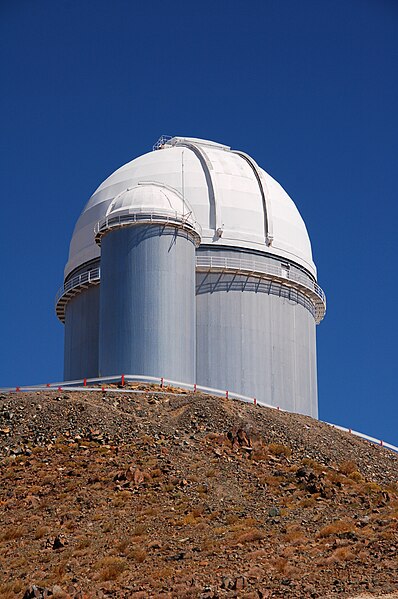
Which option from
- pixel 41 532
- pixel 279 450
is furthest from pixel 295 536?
pixel 279 450

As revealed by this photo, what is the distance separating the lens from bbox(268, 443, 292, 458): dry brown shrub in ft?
109

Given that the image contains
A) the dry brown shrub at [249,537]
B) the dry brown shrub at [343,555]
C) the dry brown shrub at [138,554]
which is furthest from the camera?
the dry brown shrub at [249,537]

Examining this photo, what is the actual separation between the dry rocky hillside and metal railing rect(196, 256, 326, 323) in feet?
25.3

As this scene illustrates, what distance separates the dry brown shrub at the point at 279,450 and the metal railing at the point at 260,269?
11.8 metres

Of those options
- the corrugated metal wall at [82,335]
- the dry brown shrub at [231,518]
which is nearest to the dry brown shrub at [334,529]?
the dry brown shrub at [231,518]

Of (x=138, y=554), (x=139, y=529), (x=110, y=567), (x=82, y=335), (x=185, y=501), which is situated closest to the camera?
(x=110, y=567)

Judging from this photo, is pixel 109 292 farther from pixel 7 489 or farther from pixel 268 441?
pixel 7 489

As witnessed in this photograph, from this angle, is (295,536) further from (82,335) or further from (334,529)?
(82,335)

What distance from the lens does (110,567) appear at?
78.7ft

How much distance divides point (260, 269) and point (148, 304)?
234 inches

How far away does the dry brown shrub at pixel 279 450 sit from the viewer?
33094 millimetres

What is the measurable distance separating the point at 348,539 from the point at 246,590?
12.0ft

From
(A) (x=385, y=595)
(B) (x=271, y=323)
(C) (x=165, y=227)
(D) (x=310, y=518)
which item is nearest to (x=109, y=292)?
(C) (x=165, y=227)

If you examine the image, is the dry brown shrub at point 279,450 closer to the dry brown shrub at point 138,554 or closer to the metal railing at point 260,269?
the dry brown shrub at point 138,554
